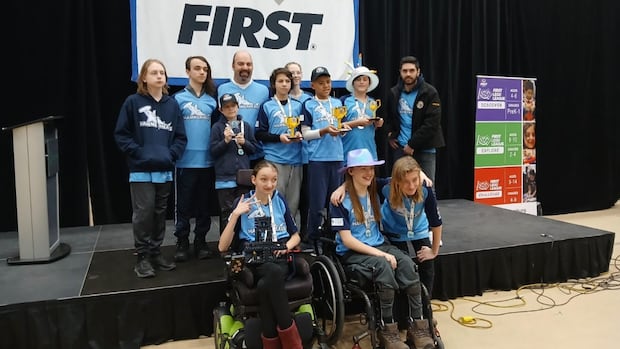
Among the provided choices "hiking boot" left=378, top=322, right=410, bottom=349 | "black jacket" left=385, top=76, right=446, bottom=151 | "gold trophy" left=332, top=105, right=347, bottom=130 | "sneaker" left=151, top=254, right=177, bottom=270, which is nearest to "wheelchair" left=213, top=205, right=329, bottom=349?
"hiking boot" left=378, top=322, right=410, bottom=349

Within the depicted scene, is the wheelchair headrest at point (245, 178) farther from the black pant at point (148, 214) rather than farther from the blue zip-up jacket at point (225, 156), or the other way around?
the black pant at point (148, 214)

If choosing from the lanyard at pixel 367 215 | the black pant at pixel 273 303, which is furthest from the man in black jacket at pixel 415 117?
the black pant at pixel 273 303

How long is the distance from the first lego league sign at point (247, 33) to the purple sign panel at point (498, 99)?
161cm

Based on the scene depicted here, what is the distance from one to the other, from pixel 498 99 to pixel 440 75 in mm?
730

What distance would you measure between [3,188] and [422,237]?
3.46 meters

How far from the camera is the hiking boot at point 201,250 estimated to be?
10.4ft

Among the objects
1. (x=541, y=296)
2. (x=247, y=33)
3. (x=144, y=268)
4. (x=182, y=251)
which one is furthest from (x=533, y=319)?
(x=247, y=33)

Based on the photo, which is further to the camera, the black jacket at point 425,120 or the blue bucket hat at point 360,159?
the black jacket at point 425,120

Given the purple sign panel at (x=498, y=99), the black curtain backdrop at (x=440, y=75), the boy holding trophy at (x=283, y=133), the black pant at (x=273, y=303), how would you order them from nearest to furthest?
the black pant at (x=273, y=303) < the boy holding trophy at (x=283, y=133) < the black curtain backdrop at (x=440, y=75) < the purple sign panel at (x=498, y=99)

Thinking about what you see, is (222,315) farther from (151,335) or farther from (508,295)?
(508,295)

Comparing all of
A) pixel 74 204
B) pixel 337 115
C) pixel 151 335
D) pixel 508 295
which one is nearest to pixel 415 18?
pixel 337 115

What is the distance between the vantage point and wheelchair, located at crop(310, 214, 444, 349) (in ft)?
7.67

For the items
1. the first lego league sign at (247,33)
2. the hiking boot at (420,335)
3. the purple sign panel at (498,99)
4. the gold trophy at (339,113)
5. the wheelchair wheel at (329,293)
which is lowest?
the hiking boot at (420,335)

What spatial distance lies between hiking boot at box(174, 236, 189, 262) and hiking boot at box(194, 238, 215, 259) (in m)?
0.06
